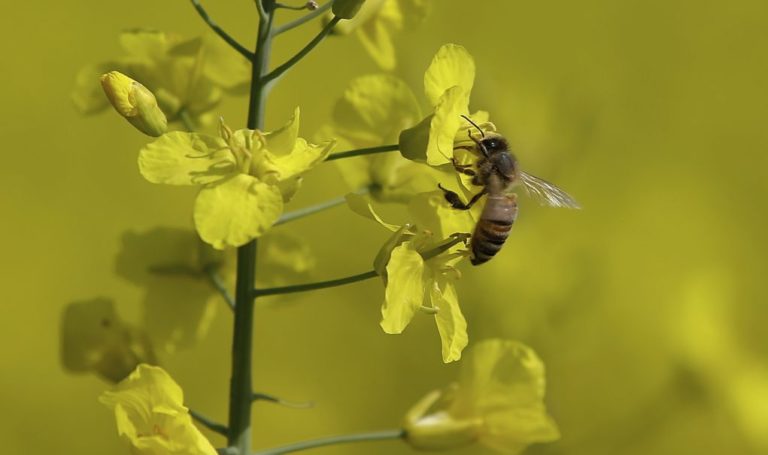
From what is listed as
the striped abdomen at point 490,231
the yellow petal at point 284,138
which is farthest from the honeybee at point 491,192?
the yellow petal at point 284,138

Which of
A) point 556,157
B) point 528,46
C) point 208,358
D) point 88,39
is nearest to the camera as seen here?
point 556,157

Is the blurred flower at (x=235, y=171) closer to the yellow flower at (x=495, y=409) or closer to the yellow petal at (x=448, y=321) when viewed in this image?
the yellow petal at (x=448, y=321)

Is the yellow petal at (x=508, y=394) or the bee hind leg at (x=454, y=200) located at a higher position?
the bee hind leg at (x=454, y=200)

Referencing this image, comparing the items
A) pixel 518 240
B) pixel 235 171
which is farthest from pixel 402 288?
pixel 518 240

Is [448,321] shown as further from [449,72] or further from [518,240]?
[518,240]

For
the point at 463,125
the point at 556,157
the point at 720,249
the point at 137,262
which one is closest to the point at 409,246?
the point at 463,125

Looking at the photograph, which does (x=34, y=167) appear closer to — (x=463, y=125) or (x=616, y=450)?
(x=616, y=450)
